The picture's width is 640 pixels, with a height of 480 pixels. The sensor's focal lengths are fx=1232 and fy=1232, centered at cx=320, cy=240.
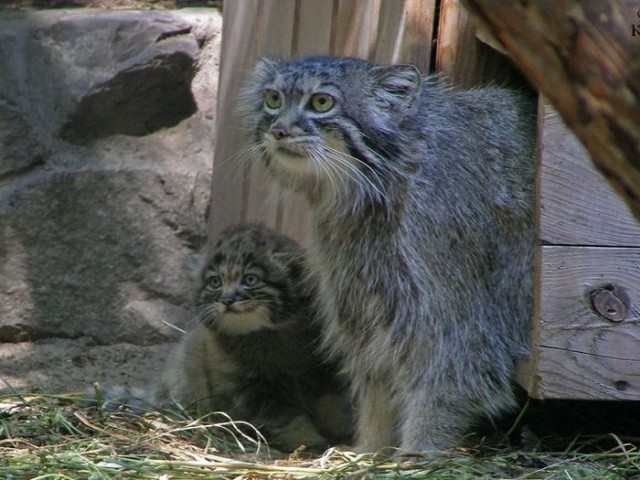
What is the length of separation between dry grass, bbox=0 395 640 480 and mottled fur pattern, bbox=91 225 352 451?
217 millimetres

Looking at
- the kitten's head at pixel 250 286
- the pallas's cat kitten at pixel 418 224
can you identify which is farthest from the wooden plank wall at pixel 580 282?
the kitten's head at pixel 250 286

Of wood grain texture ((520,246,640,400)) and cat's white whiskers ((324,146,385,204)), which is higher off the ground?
cat's white whiskers ((324,146,385,204))

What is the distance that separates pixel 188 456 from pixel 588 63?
8.68 feet

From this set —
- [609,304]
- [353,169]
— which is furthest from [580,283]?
[353,169]

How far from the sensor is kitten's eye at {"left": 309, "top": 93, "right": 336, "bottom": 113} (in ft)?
14.7

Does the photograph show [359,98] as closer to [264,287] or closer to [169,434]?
[264,287]

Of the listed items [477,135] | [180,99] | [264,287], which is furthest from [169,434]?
[180,99]

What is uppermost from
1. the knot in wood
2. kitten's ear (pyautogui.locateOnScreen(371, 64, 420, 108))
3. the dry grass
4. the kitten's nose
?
kitten's ear (pyautogui.locateOnScreen(371, 64, 420, 108))

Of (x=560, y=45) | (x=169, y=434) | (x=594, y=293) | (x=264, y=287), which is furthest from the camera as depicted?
(x=264, y=287)

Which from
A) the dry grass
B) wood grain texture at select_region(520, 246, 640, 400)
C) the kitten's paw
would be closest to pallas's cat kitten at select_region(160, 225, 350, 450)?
the kitten's paw

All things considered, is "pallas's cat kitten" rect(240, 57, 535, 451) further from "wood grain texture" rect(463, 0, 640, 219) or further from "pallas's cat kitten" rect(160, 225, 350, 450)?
"wood grain texture" rect(463, 0, 640, 219)

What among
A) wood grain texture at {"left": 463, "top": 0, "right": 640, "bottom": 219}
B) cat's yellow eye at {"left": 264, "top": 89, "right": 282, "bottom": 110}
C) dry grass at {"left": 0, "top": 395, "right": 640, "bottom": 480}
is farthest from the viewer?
cat's yellow eye at {"left": 264, "top": 89, "right": 282, "bottom": 110}

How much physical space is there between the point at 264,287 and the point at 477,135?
1092 millimetres

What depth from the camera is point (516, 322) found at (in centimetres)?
456
